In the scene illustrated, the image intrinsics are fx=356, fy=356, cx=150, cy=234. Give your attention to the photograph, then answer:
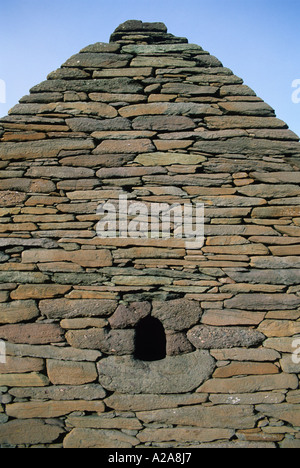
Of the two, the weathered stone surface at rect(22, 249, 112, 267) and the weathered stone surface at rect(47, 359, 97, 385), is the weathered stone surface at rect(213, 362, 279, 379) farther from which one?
the weathered stone surface at rect(22, 249, 112, 267)

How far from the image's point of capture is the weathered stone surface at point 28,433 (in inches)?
102

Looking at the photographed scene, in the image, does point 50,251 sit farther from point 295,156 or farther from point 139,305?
point 295,156

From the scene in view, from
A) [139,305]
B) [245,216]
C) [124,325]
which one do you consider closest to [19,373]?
[124,325]

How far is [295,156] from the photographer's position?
116 inches

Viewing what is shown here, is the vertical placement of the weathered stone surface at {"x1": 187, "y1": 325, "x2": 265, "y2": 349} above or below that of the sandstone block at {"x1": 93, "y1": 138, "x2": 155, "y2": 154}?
below

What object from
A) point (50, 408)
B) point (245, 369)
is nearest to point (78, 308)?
point (50, 408)

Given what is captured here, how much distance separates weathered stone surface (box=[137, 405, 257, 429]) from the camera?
2.58 metres

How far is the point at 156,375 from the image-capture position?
8.65ft

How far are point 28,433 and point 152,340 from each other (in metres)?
1.17

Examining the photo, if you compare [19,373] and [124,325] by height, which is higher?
[124,325]

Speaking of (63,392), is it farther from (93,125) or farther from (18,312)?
(93,125)

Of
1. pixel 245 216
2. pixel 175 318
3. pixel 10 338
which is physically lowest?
pixel 10 338

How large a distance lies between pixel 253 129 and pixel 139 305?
173cm

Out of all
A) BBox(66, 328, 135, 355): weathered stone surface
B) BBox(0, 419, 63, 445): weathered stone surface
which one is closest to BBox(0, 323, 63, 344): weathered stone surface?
BBox(66, 328, 135, 355): weathered stone surface
